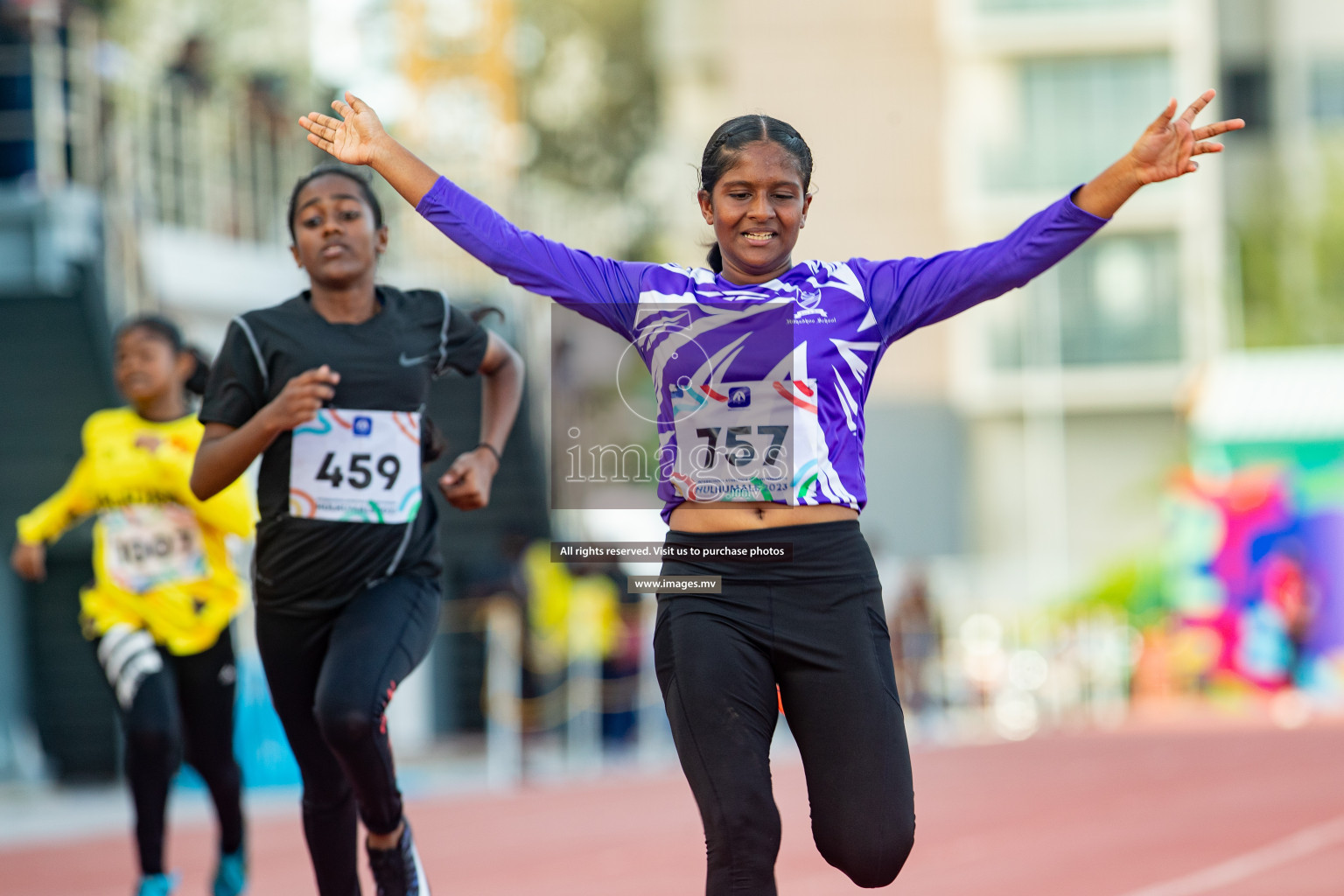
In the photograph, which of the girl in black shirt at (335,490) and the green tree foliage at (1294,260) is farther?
the green tree foliage at (1294,260)

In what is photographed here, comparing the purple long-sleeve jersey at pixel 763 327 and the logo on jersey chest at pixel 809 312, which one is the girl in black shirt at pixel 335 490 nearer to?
the purple long-sleeve jersey at pixel 763 327

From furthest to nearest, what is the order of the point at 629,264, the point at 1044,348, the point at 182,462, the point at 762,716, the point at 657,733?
the point at 1044,348, the point at 657,733, the point at 182,462, the point at 629,264, the point at 762,716

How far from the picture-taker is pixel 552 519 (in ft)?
70.0

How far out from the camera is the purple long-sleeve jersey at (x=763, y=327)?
4926 millimetres

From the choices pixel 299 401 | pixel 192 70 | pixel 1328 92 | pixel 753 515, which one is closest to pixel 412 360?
pixel 299 401

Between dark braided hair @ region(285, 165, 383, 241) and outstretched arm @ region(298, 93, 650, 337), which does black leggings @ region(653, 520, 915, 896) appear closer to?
outstretched arm @ region(298, 93, 650, 337)

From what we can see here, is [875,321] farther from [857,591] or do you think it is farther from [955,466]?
[955,466]

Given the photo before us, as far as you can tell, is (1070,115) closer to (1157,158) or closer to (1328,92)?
(1328,92)

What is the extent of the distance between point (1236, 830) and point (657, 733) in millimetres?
10331

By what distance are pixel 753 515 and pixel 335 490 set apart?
5.42 ft

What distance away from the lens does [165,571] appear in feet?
25.3

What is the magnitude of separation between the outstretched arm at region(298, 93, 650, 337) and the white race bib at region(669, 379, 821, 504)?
33 centimetres

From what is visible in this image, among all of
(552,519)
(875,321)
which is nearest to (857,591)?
(875,321)

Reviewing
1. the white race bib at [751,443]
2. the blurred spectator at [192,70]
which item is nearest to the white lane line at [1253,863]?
the white race bib at [751,443]
